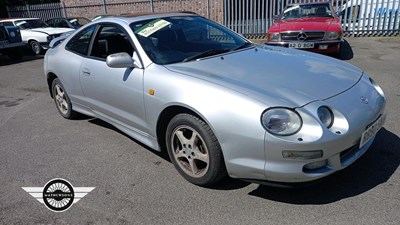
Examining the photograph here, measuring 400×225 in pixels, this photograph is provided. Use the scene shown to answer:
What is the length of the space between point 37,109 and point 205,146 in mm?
4206

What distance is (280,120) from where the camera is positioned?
7.85 feet

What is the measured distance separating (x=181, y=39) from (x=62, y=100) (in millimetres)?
2447

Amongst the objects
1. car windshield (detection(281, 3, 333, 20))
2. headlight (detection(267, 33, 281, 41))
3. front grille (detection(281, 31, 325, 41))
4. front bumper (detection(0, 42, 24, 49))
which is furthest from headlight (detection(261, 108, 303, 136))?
front bumper (detection(0, 42, 24, 49))

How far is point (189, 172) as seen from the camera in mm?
3051

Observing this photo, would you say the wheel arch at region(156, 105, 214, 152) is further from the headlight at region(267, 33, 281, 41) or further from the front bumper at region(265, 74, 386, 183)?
the headlight at region(267, 33, 281, 41)

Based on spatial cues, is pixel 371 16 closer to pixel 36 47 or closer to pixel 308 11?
pixel 308 11

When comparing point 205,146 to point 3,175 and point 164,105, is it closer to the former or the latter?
point 164,105

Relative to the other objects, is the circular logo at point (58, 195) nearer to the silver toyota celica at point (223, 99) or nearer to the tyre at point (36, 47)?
the silver toyota celica at point (223, 99)

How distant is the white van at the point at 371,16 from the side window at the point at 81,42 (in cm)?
1056

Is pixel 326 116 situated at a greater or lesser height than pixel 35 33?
greater

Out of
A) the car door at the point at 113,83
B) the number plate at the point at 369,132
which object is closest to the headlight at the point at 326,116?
the number plate at the point at 369,132

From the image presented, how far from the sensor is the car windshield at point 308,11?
29.2 ft

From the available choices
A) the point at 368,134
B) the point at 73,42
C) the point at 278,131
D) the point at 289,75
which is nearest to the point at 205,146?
the point at 278,131

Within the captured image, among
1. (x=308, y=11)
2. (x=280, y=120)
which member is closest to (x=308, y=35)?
(x=308, y=11)
